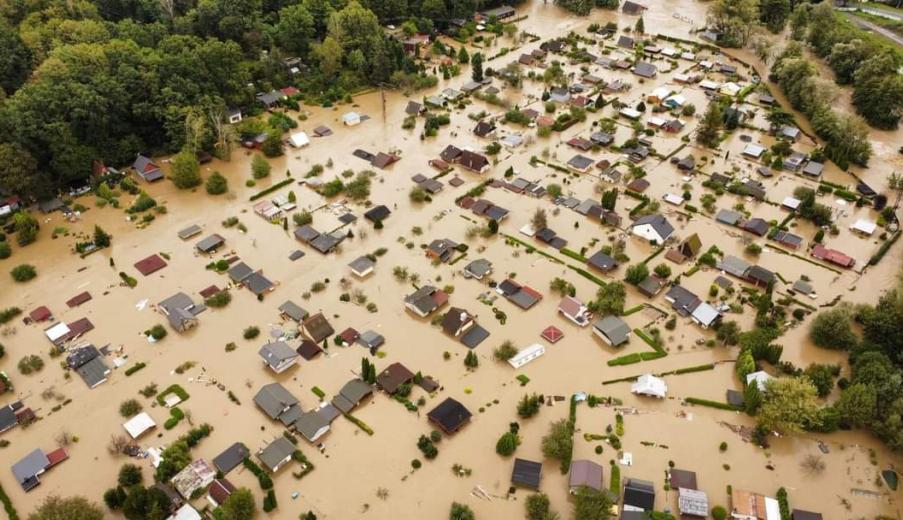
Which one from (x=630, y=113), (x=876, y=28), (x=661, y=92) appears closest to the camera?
(x=630, y=113)

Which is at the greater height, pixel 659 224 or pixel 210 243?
pixel 659 224

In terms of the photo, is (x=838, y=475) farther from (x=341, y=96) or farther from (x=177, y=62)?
(x=177, y=62)

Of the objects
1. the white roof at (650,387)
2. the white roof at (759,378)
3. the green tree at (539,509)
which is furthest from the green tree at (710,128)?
the green tree at (539,509)

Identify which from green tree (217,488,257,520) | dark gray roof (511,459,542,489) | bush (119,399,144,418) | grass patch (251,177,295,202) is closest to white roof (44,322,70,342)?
bush (119,399,144,418)

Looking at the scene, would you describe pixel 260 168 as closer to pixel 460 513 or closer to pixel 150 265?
pixel 150 265

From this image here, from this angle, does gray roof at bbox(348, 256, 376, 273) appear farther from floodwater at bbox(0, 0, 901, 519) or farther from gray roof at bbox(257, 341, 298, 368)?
gray roof at bbox(257, 341, 298, 368)

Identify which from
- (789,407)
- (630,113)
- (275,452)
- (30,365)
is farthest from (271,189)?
(789,407)
